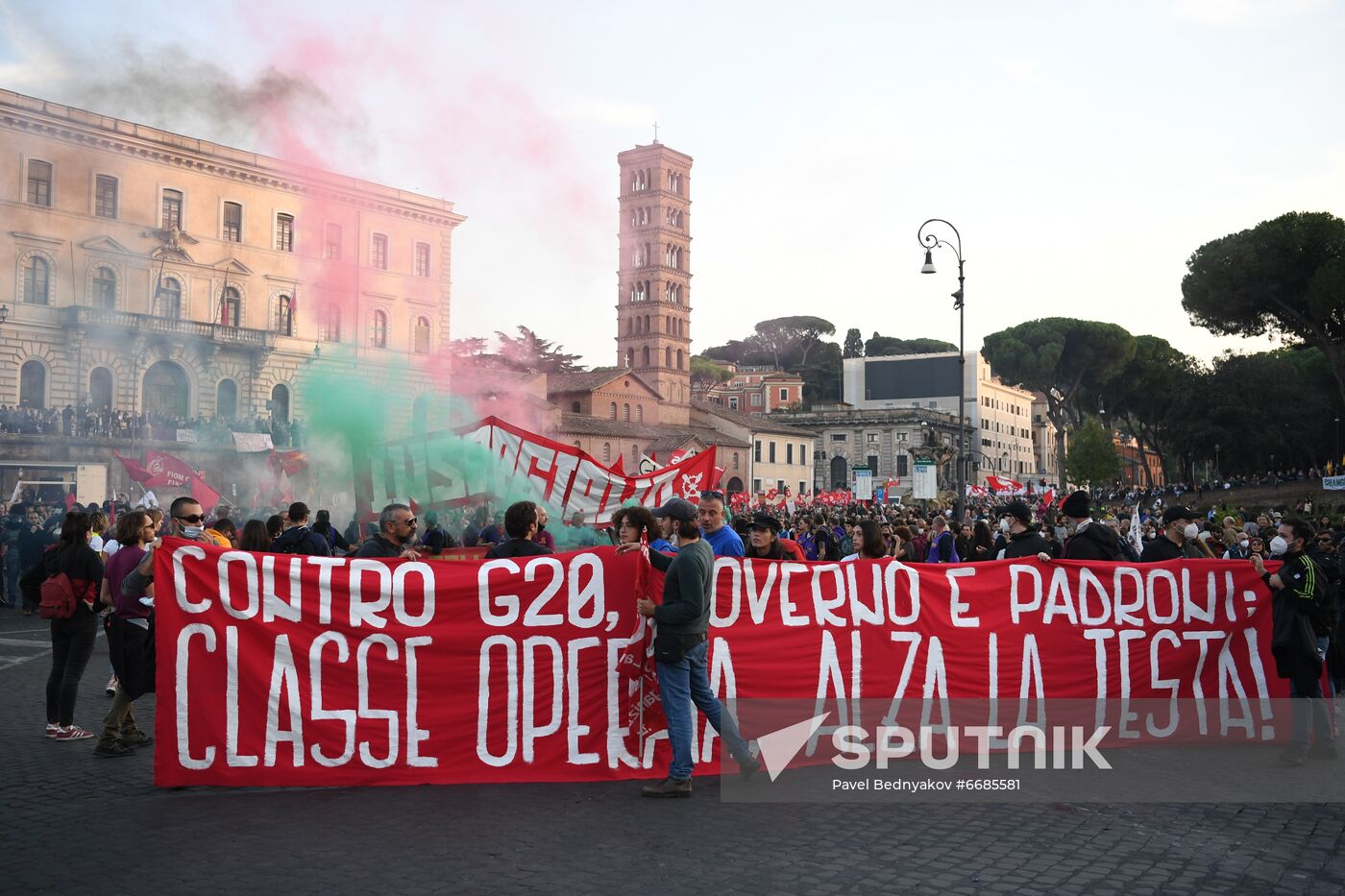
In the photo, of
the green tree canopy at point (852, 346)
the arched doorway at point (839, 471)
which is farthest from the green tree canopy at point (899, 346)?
the arched doorway at point (839, 471)

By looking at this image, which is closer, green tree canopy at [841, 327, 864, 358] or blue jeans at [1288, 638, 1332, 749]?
blue jeans at [1288, 638, 1332, 749]

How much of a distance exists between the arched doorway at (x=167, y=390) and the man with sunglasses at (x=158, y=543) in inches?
1549

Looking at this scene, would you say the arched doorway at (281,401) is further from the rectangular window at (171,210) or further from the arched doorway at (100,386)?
the rectangular window at (171,210)

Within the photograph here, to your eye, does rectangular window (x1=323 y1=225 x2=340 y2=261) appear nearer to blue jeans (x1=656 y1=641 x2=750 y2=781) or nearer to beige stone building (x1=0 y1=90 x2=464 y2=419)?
beige stone building (x1=0 y1=90 x2=464 y2=419)

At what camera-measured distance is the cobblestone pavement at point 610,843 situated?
4848 mm

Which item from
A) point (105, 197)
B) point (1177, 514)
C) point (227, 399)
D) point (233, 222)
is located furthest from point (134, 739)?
point (233, 222)

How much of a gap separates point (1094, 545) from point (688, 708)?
11.9ft

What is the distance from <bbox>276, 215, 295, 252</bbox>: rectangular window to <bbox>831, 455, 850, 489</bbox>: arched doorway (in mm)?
55849

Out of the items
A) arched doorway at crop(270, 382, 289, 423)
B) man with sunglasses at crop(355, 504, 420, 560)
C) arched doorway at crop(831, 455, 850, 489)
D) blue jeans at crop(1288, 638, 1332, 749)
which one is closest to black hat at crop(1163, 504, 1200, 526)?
blue jeans at crop(1288, 638, 1332, 749)

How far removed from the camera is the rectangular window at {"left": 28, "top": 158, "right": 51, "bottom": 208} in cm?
4222

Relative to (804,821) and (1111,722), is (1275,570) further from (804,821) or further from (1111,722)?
(804,821)

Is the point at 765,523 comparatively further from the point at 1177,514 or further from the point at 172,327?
the point at 172,327

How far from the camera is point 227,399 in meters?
46.4

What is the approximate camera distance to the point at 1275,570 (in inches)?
303
